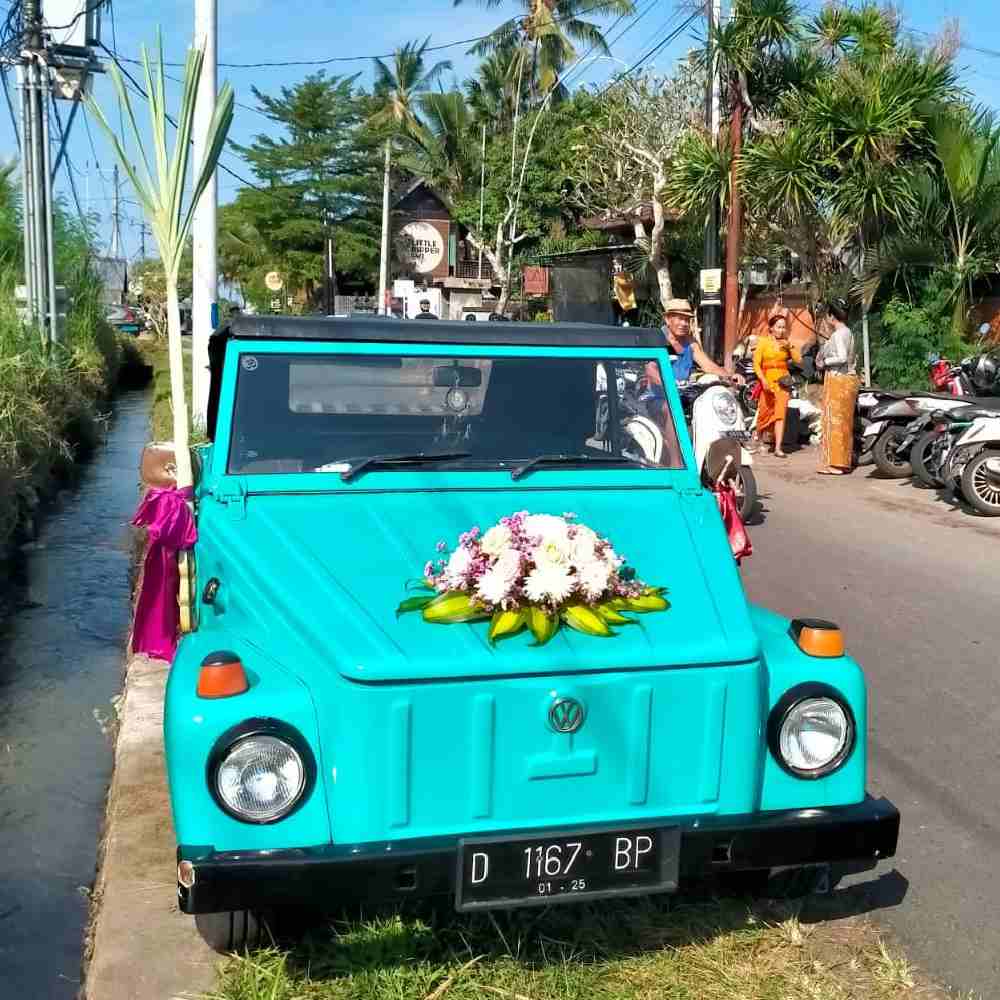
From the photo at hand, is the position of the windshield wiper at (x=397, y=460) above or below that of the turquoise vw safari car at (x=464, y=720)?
above

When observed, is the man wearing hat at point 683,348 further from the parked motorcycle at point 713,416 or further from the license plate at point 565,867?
the license plate at point 565,867

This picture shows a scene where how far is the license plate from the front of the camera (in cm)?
293

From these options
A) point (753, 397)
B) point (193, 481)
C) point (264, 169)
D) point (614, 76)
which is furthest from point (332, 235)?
point (193, 481)

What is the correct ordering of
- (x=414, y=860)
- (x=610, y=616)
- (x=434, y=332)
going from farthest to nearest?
(x=434, y=332) < (x=610, y=616) < (x=414, y=860)

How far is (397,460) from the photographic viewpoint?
4004 mm

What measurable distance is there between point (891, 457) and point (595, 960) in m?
10.9

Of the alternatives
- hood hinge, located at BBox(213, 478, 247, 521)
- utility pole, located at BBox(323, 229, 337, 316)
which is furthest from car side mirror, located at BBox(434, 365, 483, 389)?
utility pole, located at BBox(323, 229, 337, 316)

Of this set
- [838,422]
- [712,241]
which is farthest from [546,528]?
[712,241]

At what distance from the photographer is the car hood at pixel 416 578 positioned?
10.1 ft

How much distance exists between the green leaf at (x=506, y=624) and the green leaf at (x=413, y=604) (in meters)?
0.21

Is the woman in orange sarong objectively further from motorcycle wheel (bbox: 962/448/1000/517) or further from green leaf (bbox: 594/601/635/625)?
green leaf (bbox: 594/601/635/625)

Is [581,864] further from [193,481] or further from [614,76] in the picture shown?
[614,76]

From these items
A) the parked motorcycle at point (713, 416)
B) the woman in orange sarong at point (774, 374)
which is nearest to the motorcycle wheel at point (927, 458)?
the woman in orange sarong at point (774, 374)

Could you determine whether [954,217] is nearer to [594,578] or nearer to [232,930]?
[594,578]
